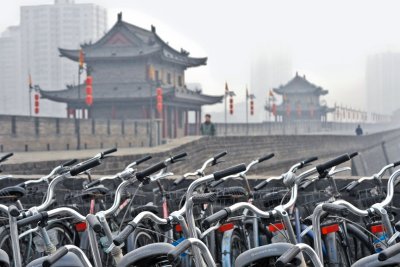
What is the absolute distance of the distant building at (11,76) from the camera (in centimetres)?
8269

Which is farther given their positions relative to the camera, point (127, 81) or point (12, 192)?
point (127, 81)

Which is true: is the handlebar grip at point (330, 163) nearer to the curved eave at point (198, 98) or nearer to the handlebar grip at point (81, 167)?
the handlebar grip at point (81, 167)

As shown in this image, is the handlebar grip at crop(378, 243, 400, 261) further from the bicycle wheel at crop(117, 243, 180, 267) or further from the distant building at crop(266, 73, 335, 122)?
the distant building at crop(266, 73, 335, 122)

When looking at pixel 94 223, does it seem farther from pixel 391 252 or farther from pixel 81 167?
pixel 391 252

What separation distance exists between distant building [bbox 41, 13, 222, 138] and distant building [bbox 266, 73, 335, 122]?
2673 centimetres

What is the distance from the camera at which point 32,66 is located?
8731 cm

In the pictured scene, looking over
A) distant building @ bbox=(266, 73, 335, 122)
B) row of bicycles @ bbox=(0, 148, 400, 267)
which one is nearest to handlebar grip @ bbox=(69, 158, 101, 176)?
row of bicycles @ bbox=(0, 148, 400, 267)

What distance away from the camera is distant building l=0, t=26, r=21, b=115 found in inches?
A: 3255

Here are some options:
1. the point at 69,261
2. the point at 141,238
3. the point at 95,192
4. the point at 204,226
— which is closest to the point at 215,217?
the point at 204,226

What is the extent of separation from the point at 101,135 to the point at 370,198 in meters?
18.6

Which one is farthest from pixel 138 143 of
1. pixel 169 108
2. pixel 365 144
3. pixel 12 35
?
pixel 12 35

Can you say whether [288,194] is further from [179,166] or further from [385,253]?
[179,166]

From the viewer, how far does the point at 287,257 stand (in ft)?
6.33

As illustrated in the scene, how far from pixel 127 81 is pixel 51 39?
2396 inches
